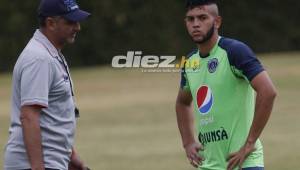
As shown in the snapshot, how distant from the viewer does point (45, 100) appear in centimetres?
500

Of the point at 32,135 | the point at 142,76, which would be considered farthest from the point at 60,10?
the point at 142,76

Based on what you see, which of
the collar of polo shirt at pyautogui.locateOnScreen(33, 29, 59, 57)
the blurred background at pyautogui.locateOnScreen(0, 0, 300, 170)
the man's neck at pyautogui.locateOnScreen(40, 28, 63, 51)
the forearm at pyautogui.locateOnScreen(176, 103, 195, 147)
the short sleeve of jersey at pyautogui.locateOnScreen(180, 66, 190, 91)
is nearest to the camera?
the collar of polo shirt at pyautogui.locateOnScreen(33, 29, 59, 57)

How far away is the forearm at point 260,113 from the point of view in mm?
5387

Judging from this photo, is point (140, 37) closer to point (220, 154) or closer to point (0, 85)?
point (0, 85)

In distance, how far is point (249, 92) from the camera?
567 centimetres

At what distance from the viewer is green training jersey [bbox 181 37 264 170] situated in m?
5.61

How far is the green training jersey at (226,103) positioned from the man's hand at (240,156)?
0.23ft

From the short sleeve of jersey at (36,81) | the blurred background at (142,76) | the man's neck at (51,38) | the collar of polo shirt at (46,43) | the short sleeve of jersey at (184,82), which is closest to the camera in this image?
the short sleeve of jersey at (36,81)

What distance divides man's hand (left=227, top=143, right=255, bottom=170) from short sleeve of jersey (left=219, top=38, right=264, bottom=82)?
42cm

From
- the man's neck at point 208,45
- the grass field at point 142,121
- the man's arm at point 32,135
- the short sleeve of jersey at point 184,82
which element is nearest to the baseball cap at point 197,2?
the man's neck at point 208,45

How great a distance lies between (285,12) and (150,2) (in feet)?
24.5

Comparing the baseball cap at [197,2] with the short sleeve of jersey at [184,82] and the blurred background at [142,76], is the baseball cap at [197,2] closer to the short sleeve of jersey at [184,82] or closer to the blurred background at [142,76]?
the short sleeve of jersey at [184,82]

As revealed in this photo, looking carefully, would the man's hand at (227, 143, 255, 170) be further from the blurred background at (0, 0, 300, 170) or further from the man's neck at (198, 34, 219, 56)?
the blurred background at (0, 0, 300, 170)

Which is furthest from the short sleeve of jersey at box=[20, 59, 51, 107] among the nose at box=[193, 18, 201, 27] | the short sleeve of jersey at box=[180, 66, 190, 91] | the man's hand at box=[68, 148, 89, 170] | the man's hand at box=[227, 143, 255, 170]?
the short sleeve of jersey at box=[180, 66, 190, 91]
